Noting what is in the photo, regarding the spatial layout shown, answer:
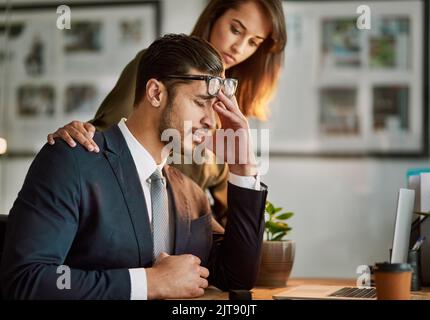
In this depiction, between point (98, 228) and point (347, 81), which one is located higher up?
point (347, 81)

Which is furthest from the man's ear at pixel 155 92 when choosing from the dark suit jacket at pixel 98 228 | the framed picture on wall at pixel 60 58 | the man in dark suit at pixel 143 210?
the framed picture on wall at pixel 60 58

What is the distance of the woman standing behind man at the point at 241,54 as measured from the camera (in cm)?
212

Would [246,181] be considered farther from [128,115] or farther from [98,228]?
[128,115]

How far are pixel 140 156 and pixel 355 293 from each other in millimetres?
593

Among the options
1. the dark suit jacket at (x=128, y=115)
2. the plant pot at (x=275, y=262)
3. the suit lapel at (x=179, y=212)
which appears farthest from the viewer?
the dark suit jacket at (x=128, y=115)

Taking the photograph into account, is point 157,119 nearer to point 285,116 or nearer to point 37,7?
point 285,116

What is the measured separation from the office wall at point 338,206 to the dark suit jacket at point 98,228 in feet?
5.69

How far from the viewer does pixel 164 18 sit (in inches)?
140

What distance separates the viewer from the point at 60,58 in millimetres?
3719

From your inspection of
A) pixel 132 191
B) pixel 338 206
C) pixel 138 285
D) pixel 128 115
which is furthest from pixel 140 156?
pixel 338 206

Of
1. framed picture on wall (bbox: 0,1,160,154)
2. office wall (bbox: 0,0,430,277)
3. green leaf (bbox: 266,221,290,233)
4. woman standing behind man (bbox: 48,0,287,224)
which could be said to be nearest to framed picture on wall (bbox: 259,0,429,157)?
office wall (bbox: 0,0,430,277)

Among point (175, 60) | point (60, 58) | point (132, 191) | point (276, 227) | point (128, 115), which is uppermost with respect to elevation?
point (60, 58)

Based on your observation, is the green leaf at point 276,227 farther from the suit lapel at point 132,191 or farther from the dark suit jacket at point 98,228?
the suit lapel at point 132,191
